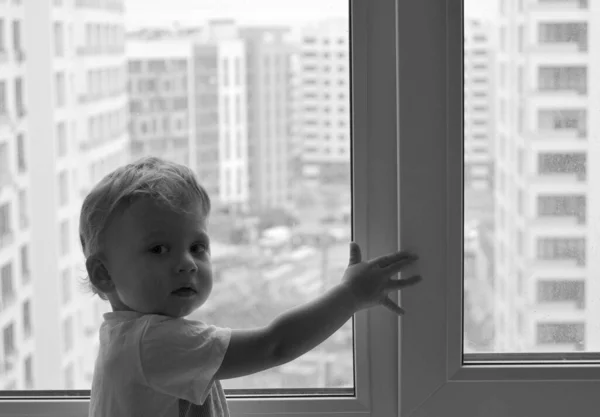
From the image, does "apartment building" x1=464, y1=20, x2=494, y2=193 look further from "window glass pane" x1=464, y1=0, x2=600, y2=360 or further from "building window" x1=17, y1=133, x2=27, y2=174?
"building window" x1=17, y1=133, x2=27, y2=174

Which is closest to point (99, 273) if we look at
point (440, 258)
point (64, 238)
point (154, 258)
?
point (154, 258)

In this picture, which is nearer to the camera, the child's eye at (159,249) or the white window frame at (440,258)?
the child's eye at (159,249)

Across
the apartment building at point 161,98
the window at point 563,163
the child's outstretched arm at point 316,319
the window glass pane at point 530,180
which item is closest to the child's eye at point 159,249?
the child's outstretched arm at point 316,319

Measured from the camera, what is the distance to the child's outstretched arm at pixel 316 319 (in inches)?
39.2

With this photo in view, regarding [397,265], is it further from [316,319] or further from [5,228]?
[5,228]

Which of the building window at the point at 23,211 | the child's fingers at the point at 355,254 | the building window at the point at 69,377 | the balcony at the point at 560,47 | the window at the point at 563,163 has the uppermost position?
the balcony at the point at 560,47

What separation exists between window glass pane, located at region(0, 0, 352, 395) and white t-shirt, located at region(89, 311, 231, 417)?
232 millimetres

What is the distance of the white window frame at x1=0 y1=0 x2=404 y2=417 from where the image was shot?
3.76 feet

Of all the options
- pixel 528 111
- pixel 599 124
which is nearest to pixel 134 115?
pixel 528 111

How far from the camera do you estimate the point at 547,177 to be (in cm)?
117

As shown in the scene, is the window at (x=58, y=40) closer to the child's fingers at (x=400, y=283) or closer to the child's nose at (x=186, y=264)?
the child's nose at (x=186, y=264)

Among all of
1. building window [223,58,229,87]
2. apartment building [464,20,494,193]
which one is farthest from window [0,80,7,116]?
apartment building [464,20,494,193]

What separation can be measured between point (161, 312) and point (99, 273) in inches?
3.8

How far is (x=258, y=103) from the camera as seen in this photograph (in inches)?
46.9
